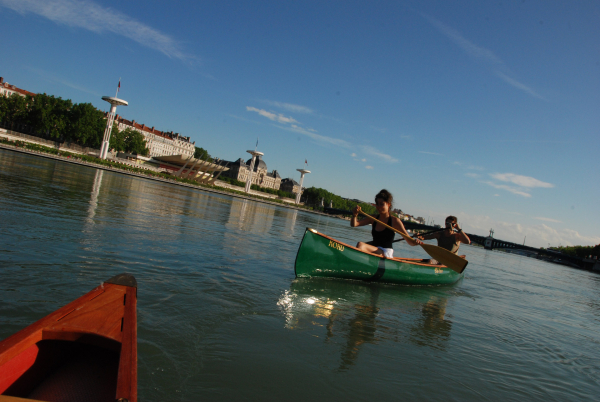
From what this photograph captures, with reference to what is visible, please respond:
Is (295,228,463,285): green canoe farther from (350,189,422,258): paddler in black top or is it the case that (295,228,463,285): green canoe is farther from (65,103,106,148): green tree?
(65,103,106,148): green tree

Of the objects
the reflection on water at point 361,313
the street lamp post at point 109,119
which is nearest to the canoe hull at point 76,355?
the reflection on water at point 361,313

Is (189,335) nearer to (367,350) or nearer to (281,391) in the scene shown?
(281,391)

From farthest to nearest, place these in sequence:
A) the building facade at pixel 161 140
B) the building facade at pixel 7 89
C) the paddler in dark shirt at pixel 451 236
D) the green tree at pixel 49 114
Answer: the building facade at pixel 161 140 → the building facade at pixel 7 89 → the green tree at pixel 49 114 → the paddler in dark shirt at pixel 451 236

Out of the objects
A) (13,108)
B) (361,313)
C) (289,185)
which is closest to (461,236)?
(361,313)

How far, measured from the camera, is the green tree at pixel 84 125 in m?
69.2

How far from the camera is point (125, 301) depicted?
2.99 m

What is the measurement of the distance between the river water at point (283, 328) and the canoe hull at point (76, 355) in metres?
0.73

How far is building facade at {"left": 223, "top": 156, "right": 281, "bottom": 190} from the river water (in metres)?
139

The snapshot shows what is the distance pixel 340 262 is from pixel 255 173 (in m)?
144

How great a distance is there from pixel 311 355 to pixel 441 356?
1965mm

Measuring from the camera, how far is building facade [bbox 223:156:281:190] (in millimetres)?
147750

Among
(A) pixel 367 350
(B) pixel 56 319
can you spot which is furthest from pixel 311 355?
(B) pixel 56 319

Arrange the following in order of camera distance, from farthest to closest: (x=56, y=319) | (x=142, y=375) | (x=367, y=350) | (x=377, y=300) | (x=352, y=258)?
(x=352, y=258) → (x=377, y=300) → (x=367, y=350) → (x=142, y=375) → (x=56, y=319)

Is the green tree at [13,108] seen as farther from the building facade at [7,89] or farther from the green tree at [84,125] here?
the building facade at [7,89]
